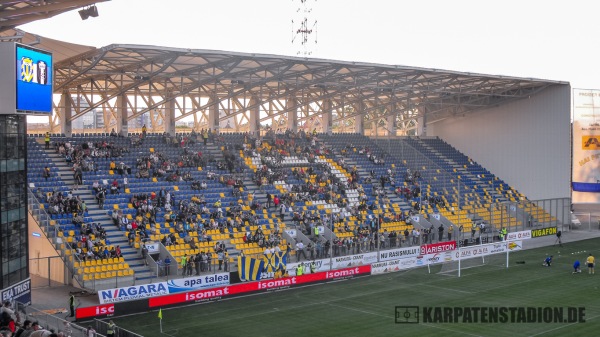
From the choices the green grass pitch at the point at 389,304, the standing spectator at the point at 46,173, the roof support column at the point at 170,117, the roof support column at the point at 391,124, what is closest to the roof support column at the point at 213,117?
the roof support column at the point at 170,117

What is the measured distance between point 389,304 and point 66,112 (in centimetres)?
2536

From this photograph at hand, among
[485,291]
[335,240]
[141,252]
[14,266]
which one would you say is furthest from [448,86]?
[14,266]

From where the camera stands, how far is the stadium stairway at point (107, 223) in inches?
1464

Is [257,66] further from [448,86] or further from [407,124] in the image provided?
[407,124]

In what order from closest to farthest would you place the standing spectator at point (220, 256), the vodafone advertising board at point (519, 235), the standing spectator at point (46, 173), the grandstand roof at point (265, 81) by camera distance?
the standing spectator at point (220, 256) < the standing spectator at point (46, 173) < the grandstand roof at point (265, 81) < the vodafone advertising board at point (519, 235)

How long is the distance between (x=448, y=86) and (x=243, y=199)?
2204 cm

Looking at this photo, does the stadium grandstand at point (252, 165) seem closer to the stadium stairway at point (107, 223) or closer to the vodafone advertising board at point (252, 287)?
the stadium stairway at point (107, 223)

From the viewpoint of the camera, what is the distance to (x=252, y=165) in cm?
5131

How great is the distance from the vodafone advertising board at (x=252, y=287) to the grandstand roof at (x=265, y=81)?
1275cm

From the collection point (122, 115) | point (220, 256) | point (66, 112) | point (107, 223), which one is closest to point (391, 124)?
point (122, 115)

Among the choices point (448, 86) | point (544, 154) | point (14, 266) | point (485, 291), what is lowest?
point (485, 291)

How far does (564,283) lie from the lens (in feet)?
129

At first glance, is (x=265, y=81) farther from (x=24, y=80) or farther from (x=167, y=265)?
(x=24, y=80)

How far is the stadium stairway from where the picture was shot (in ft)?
122
